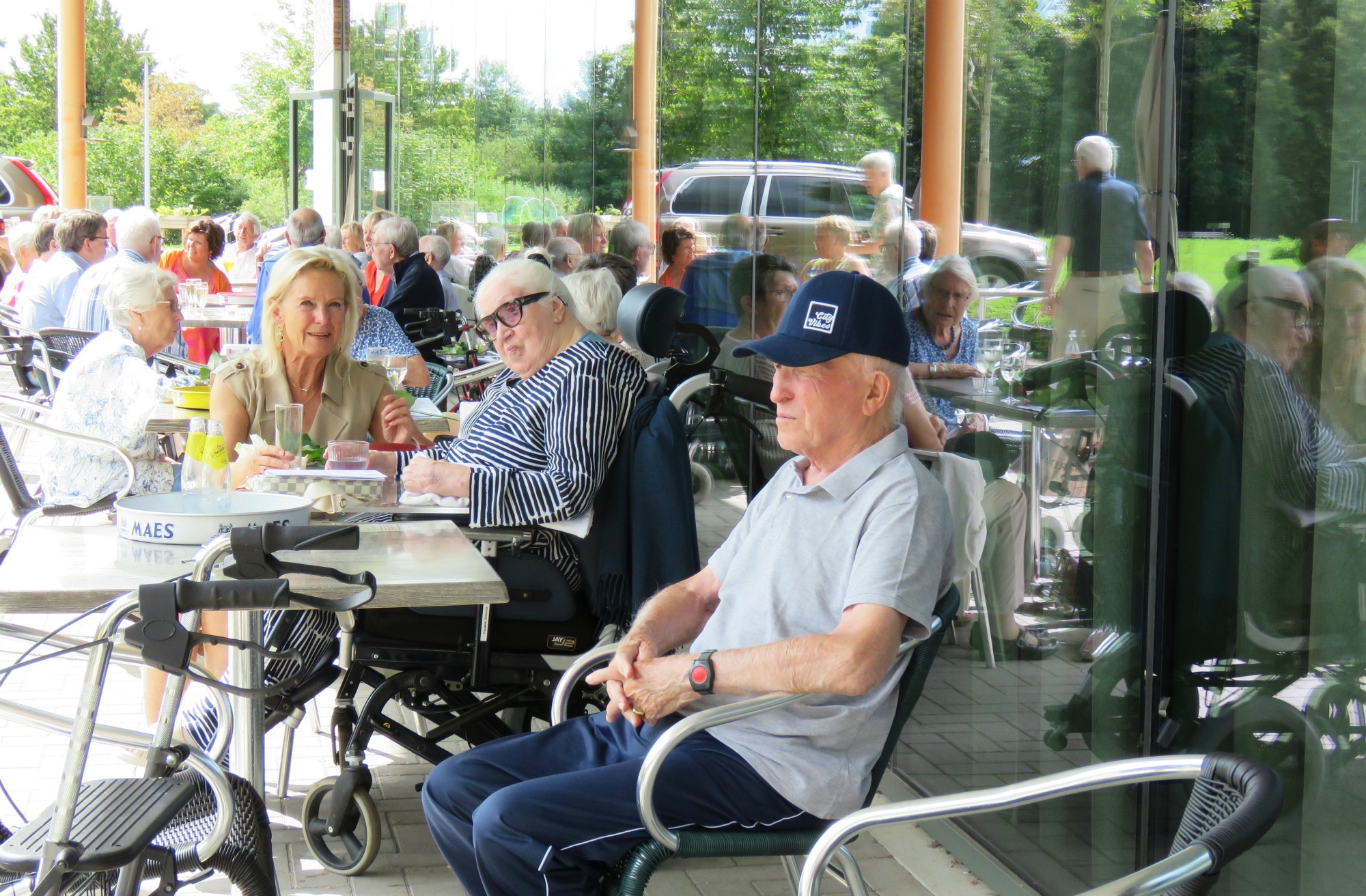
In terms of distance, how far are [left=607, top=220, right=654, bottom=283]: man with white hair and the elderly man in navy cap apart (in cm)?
387

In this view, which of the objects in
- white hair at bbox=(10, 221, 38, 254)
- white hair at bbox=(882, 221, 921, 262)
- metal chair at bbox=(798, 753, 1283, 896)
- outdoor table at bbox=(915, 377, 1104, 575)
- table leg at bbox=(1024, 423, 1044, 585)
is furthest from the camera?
white hair at bbox=(10, 221, 38, 254)

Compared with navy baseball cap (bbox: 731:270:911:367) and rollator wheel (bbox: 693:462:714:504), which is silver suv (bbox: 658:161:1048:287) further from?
rollator wheel (bbox: 693:462:714:504)

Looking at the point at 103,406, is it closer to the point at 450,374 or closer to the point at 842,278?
the point at 842,278

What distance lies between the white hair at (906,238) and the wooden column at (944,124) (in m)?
0.07

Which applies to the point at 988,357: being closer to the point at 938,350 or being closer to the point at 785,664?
the point at 938,350

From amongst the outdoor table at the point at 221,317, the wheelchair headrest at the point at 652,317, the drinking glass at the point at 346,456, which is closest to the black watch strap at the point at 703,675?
the drinking glass at the point at 346,456

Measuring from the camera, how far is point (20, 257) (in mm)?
10266

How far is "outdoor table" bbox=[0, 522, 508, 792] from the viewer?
2.12m

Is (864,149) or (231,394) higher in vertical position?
(864,149)

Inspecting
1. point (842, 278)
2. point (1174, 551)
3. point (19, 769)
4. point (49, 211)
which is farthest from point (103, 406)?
point (49, 211)

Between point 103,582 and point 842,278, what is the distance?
128 cm

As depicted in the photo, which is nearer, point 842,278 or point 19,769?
point 842,278

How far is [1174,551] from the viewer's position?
7.87ft

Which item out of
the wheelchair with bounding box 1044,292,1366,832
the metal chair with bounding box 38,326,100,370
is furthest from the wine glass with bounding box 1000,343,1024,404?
the metal chair with bounding box 38,326,100,370
